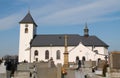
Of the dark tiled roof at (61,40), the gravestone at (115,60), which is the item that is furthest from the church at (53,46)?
the gravestone at (115,60)

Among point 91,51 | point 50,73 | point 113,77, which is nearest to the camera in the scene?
point 113,77

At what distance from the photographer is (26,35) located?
74.5m

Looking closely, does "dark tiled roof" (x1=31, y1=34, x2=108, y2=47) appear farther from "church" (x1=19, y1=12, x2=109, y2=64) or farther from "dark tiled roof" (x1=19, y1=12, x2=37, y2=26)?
"dark tiled roof" (x1=19, y1=12, x2=37, y2=26)

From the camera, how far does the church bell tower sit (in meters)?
72.1

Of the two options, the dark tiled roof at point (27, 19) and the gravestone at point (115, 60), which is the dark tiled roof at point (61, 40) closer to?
the dark tiled roof at point (27, 19)

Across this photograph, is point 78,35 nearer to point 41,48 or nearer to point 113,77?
point 41,48

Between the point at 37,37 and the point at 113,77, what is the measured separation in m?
67.1

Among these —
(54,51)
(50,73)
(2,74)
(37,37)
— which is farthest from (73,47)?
(2,74)

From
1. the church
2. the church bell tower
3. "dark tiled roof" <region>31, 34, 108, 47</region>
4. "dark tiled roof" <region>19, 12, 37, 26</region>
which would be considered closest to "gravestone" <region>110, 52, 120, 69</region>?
the church

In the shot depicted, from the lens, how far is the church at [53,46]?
68.2 meters

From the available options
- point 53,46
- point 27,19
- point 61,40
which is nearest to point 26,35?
point 27,19

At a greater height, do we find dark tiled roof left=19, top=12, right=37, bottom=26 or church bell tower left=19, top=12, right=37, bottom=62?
dark tiled roof left=19, top=12, right=37, bottom=26

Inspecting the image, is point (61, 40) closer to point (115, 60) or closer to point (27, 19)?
point (27, 19)

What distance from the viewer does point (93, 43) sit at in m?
72.3
